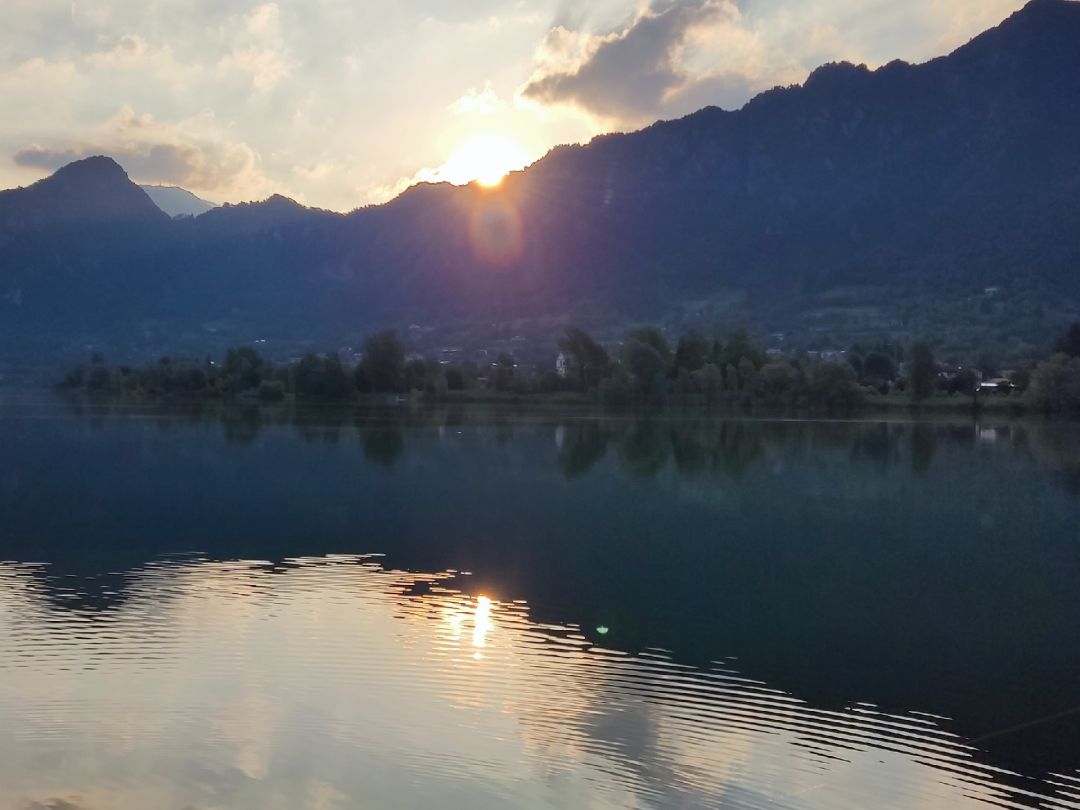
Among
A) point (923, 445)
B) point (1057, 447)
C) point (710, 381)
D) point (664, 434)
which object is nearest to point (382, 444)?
point (664, 434)

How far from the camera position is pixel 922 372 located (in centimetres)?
10381

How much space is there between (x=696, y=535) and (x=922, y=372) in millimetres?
79434

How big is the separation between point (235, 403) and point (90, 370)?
36.3 metres

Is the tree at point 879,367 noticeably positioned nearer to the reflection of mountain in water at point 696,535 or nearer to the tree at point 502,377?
the tree at point 502,377

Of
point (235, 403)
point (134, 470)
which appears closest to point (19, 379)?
point (235, 403)

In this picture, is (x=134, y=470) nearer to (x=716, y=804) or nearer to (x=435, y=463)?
(x=435, y=463)

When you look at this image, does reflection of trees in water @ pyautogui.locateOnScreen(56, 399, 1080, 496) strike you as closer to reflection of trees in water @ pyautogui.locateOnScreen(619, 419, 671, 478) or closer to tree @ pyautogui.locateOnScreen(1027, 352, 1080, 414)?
reflection of trees in water @ pyautogui.locateOnScreen(619, 419, 671, 478)

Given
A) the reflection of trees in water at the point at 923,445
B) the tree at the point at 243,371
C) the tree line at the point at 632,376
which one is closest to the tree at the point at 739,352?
the tree line at the point at 632,376

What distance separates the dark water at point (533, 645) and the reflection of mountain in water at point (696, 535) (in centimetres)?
13

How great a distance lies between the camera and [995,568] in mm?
27703

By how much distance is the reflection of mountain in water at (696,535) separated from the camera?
62.6ft

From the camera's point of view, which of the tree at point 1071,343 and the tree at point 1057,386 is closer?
the tree at point 1057,386

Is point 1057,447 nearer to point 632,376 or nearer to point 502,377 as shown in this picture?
point 632,376

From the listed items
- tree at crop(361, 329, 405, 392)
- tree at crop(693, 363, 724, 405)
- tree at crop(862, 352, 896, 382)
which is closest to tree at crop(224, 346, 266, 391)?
tree at crop(361, 329, 405, 392)
